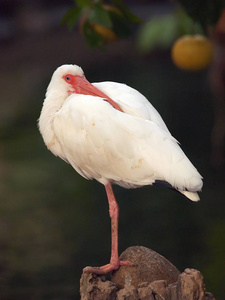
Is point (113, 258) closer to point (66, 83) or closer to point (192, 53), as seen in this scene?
point (66, 83)

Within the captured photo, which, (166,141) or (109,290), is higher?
(166,141)

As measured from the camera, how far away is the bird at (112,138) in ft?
12.1

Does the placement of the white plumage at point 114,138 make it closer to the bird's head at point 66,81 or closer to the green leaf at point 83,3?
the bird's head at point 66,81

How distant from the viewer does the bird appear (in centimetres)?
369

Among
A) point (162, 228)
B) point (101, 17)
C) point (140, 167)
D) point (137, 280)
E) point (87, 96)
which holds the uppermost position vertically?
point (101, 17)

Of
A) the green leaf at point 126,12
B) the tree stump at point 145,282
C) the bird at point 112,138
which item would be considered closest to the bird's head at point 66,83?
the bird at point 112,138

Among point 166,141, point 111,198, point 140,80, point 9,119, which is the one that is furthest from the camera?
point 140,80

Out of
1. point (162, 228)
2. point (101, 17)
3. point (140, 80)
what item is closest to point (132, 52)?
point (140, 80)

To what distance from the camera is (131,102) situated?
3.96 metres

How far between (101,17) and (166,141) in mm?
745

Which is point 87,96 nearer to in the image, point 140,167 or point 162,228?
point 140,167

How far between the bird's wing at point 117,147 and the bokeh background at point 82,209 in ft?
1.93

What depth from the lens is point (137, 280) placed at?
369 centimetres

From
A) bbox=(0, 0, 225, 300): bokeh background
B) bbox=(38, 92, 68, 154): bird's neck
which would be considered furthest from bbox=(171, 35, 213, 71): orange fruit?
bbox=(38, 92, 68, 154): bird's neck
